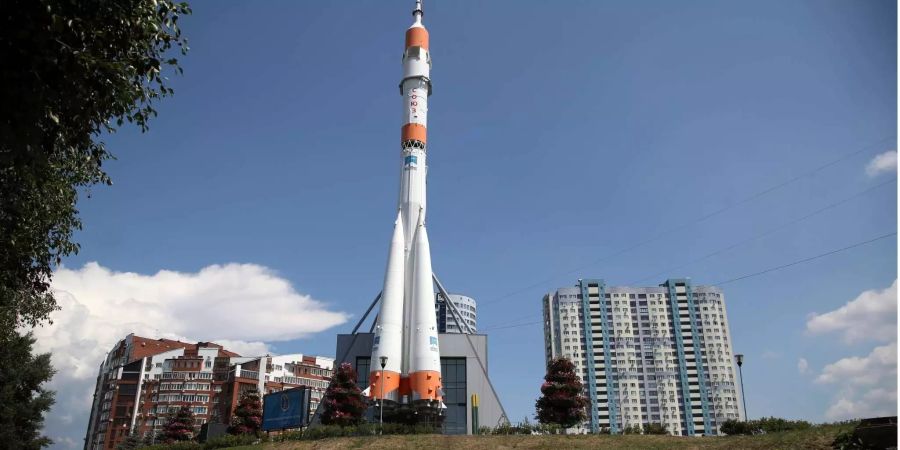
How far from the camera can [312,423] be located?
4797 cm

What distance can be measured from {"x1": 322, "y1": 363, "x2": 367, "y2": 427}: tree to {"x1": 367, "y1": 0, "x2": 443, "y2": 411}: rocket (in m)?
1.05

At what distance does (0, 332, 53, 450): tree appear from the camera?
38938 mm

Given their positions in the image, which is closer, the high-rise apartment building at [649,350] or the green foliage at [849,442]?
the green foliage at [849,442]

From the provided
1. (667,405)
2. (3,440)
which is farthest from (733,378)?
(3,440)

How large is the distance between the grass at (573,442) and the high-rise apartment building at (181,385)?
73656 millimetres

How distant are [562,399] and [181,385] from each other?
270 feet

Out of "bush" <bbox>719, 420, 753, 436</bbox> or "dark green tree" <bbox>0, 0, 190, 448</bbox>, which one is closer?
"dark green tree" <bbox>0, 0, 190, 448</bbox>

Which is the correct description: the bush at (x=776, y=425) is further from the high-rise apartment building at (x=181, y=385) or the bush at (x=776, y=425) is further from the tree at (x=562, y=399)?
the high-rise apartment building at (x=181, y=385)

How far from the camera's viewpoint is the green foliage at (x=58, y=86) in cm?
1091

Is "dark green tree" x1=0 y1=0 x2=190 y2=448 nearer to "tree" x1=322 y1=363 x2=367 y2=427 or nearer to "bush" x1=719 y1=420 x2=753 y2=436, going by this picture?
"tree" x1=322 y1=363 x2=367 y2=427

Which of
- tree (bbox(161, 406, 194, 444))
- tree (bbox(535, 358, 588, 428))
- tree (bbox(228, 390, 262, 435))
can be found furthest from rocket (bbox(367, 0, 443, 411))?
tree (bbox(161, 406, 194, 444))

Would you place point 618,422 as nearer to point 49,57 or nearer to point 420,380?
point 420,380

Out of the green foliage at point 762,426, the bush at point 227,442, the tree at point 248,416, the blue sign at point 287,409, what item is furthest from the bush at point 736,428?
the tree at point 248,416

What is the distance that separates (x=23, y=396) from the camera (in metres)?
42.0
